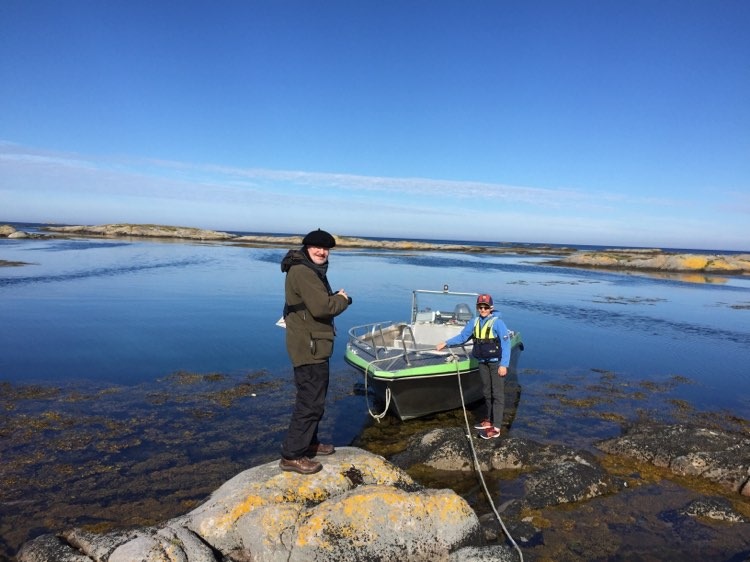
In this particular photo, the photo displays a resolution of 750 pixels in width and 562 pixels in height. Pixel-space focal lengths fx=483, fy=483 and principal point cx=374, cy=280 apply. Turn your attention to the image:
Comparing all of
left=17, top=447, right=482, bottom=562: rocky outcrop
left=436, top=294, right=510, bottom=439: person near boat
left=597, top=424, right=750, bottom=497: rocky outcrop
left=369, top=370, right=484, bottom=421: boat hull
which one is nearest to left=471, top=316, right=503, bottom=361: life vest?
left=436, top=294, right=510, bottom=439: person near boat

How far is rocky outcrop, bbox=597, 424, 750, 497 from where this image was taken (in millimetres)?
7301

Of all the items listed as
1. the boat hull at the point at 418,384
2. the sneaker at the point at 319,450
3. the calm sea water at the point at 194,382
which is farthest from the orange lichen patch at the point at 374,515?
the boat hull at the point at 418,384

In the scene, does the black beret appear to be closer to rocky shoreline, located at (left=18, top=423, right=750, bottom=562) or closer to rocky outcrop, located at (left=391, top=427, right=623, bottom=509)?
rocky shoreline, located at (left=18, top=423, right=750, bottom=562)

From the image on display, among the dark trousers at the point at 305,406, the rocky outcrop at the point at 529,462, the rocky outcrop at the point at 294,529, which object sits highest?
the dark trousers at the point at 305,406

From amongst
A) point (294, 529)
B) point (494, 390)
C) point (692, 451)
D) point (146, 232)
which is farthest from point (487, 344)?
point (146, 232)

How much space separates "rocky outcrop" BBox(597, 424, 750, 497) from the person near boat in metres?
1.98

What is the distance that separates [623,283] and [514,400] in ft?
125

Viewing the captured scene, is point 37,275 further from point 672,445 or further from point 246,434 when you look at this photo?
point 672,445

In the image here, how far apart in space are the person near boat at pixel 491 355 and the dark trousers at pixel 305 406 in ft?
13.2

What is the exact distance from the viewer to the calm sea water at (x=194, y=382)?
22.7 ft

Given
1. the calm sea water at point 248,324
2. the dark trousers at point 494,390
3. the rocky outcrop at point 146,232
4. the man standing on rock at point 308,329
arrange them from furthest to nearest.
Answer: the rocky outcrop at point 146,232, the calm sea water at point 248,324, the dark trousers at point 494,390, the man standing on rock at point 308,329

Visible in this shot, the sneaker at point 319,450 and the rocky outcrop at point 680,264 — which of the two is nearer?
the sneaker at point 319,450

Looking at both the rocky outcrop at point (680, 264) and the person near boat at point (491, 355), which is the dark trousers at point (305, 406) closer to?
the person near boat at point (491, 355)

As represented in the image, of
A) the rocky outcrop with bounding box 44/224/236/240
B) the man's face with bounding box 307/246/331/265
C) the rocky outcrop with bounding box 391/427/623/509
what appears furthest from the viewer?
the rocky outcrop with bounding box 44/224/236/240
